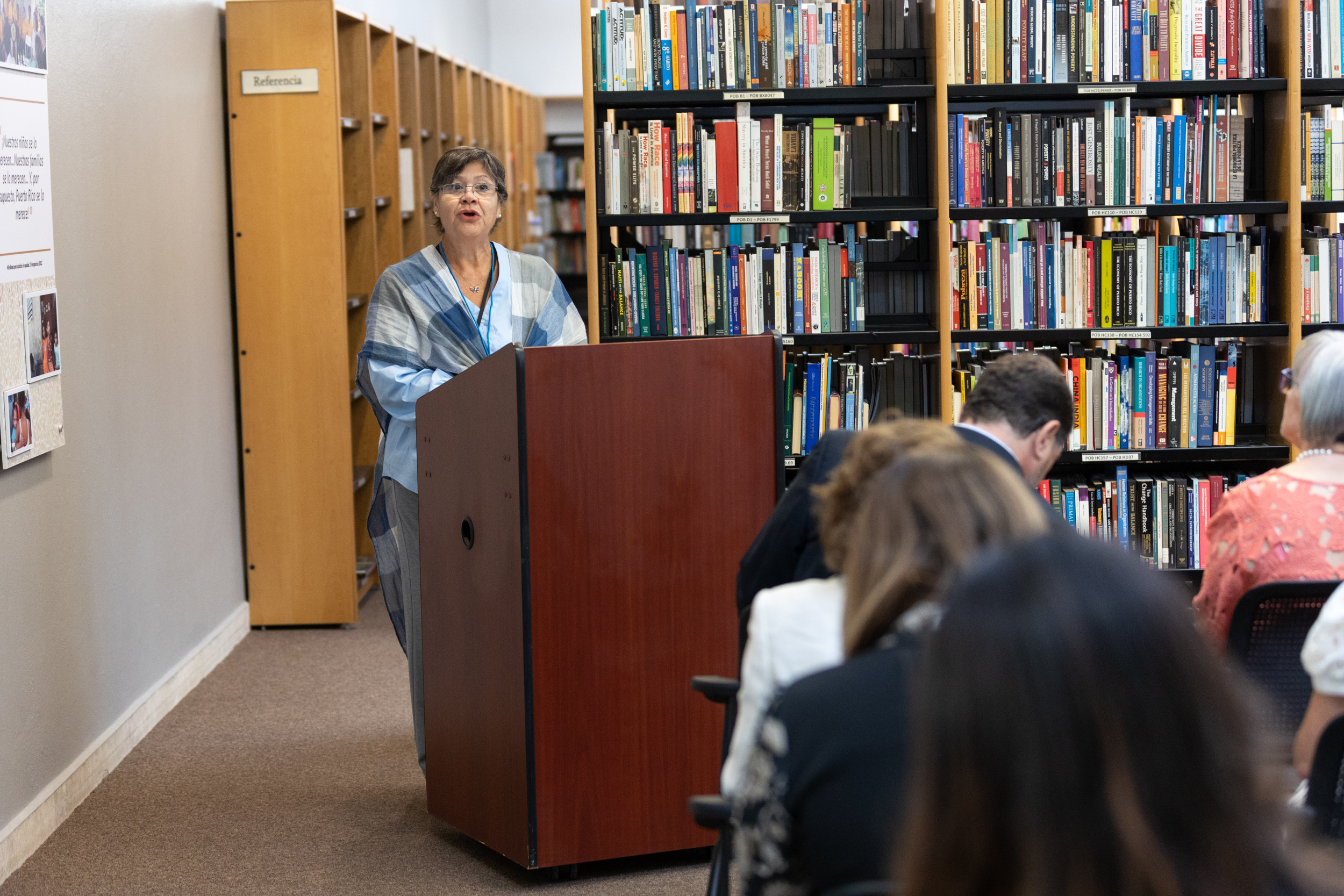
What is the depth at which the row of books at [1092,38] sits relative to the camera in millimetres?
3992

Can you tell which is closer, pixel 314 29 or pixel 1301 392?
pixel 1301 392

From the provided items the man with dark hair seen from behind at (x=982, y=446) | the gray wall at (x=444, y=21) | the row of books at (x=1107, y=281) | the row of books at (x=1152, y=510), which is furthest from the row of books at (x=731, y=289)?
the gray wall at (x=444, y=21)

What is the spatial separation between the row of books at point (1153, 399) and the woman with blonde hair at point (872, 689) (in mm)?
3177

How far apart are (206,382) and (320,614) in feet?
3.28

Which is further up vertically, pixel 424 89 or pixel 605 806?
pixel 424 89

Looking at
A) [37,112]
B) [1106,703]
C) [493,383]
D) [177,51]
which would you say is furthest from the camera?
[177,51]

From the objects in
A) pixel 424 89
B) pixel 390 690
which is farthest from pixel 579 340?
pixel 424 89

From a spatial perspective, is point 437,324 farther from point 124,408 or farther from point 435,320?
point 124,408

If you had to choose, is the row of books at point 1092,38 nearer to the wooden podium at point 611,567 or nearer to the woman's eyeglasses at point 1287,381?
the wooden podium at point 611,567

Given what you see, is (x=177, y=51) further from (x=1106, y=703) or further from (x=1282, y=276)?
(x=1106, y=703)

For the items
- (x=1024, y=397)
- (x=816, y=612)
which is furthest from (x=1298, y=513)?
(x=816, y=612)

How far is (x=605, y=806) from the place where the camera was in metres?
2.78

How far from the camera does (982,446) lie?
6.70 ft

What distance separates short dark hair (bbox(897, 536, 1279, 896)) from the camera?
0.76m
